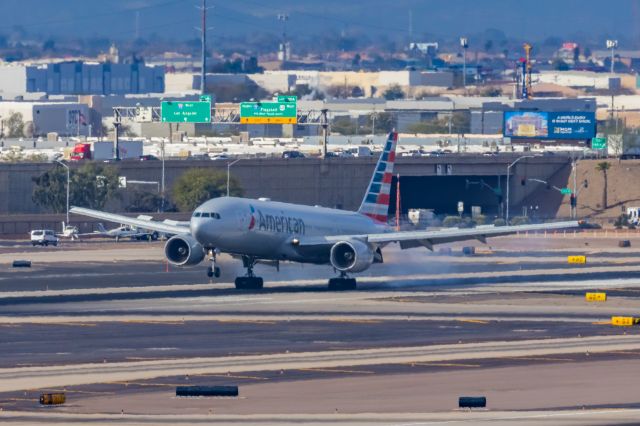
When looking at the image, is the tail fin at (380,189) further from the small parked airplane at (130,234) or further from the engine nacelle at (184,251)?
the small parked airplane at (130,234)

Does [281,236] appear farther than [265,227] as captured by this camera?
Yes

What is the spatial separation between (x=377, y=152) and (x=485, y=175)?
15.1 metres

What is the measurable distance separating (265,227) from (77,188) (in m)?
79.3

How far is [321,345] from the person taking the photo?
54125mm

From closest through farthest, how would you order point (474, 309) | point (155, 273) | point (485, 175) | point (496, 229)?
point (474, 309)
point (496, 229)
point (155, 273)
point (485, 175)

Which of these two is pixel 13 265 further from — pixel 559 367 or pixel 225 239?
pixel 559 367

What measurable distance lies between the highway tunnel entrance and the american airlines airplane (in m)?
97.5

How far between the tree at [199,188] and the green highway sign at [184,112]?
30.7 m

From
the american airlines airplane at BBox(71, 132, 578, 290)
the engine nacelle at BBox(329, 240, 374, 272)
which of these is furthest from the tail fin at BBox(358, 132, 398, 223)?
the engine nacelle at BBox(329, 240, 374, 272)

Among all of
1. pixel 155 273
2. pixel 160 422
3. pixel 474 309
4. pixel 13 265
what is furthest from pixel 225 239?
pixel 160 422

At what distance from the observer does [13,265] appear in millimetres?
97312

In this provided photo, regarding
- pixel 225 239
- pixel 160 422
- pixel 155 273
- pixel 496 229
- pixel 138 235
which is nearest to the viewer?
pixel 160 422

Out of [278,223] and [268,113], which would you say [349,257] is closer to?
[278,223]

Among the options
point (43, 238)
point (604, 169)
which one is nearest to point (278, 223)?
point (43, 238)
